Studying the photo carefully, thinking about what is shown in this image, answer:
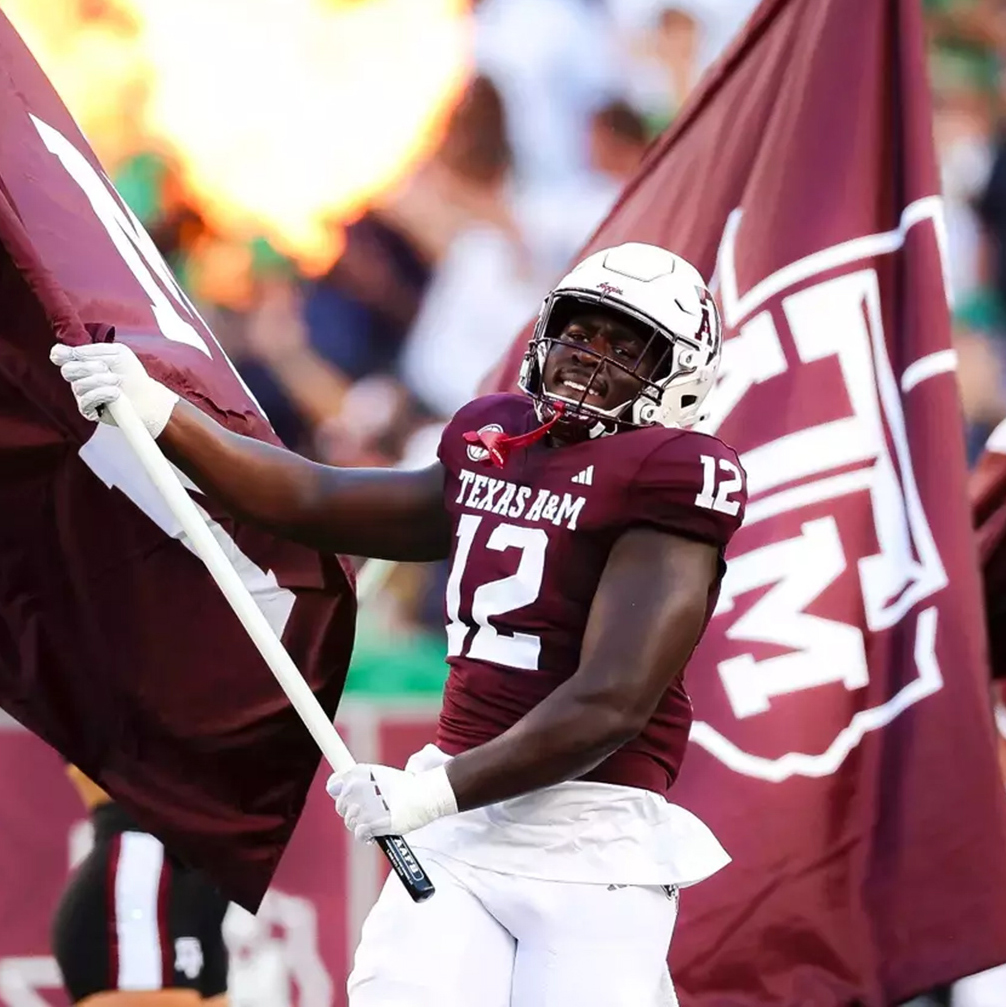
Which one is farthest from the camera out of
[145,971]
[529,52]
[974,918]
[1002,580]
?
[529,52]

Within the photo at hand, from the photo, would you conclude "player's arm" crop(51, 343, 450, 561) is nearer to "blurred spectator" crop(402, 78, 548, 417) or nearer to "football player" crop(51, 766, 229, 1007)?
"football player" crop(51, 766, 229, 1007)

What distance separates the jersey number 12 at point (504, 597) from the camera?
235 centimetres

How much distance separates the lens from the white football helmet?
8.01 feet

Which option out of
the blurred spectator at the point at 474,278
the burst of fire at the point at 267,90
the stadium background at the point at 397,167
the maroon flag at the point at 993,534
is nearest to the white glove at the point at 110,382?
the maroon flag at the point at 993,534

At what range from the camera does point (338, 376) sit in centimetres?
488

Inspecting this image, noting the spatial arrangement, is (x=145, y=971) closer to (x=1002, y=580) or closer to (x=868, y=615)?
(x=868, y=615)

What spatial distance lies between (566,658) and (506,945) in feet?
1.19

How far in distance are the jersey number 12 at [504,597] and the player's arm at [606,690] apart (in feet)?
0.34

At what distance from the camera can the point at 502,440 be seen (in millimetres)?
2430

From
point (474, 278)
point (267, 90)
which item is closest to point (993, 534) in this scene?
point (474, 278)

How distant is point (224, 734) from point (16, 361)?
655 millimetres

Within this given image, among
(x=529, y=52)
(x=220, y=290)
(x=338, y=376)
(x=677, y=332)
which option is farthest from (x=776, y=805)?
(x=529, y=52)

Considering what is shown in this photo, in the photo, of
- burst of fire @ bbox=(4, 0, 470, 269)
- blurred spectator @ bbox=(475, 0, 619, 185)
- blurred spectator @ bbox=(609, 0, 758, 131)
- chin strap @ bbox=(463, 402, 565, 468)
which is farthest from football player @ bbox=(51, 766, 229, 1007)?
blurred spectator @ bbox=(609, 0, 758, 131)

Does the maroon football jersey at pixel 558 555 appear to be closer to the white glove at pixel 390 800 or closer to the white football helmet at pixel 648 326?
the white football helmet at pixel 648 326
